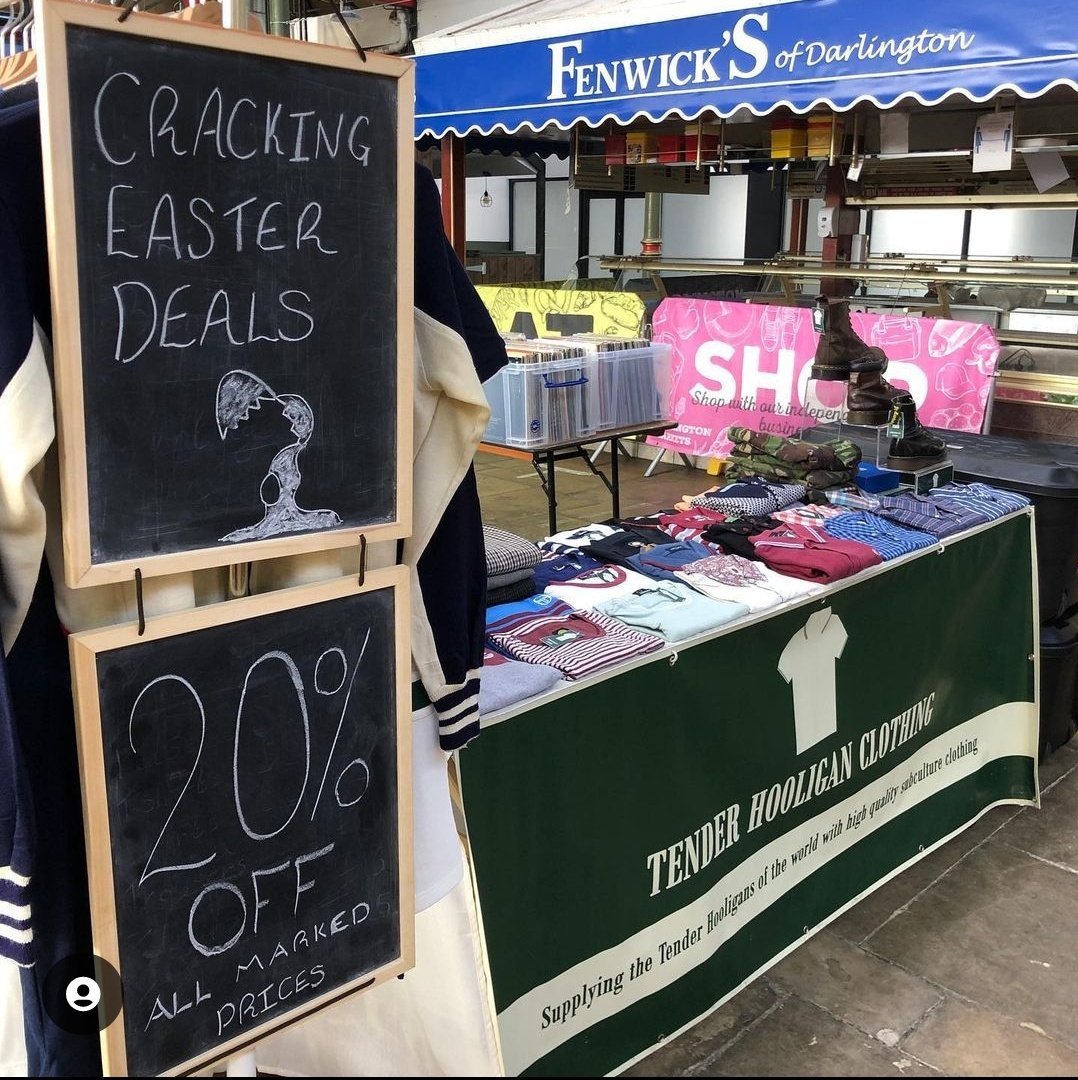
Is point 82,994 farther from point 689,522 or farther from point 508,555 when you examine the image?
point 689,522

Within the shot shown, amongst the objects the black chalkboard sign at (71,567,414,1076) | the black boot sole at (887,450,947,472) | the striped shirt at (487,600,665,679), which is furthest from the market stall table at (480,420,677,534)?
the black chalkboard sign at (71,567,414,1076)

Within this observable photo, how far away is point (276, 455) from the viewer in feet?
4.84

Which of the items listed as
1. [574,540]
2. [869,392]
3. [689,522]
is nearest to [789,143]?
[869,392]

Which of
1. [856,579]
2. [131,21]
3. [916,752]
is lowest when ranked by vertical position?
[916,752]

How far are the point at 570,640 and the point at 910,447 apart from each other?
183cm

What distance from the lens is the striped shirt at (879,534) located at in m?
3.01

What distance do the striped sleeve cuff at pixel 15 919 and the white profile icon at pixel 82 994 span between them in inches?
3.1

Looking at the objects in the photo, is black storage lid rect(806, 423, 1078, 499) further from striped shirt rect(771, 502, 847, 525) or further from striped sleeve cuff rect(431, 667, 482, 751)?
striped sleeve cuff rect(431, 667, 482, 751)

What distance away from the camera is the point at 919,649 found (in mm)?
3152

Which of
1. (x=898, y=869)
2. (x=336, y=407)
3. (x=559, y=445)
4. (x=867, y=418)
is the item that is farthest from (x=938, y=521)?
(x=336, y=407)

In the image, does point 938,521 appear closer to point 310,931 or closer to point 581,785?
point 581,785

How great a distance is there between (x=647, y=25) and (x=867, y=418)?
183 cm

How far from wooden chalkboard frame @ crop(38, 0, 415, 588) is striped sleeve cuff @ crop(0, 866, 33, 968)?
386 mm

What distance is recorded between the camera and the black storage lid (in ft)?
11.9
